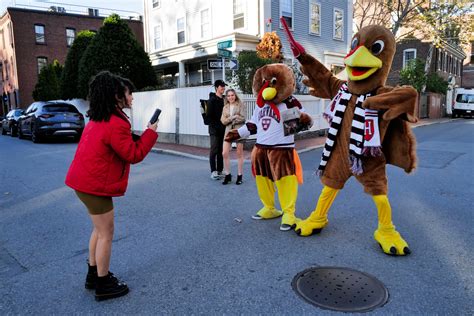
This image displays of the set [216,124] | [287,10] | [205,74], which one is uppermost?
[287,10]

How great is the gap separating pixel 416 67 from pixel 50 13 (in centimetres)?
2857

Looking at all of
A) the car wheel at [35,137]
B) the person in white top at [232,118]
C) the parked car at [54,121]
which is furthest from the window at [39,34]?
the person in white top at [232,118]

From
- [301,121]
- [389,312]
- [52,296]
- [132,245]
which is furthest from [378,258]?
[52,296]

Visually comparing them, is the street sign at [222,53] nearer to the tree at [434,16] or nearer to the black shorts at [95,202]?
the black shorts at [95,202]

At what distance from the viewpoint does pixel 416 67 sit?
2450cm

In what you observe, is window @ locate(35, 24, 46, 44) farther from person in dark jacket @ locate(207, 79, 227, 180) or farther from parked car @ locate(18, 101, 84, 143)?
person in dark jacket @ locate(207, 79, 227, 180)

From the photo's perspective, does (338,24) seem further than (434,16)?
Yes

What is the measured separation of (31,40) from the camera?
32281 mm

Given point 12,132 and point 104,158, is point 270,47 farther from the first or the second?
point 104,158

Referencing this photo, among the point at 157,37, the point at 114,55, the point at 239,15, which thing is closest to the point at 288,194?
the point at 114,55

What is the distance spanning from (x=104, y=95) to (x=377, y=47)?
2514 millimetres

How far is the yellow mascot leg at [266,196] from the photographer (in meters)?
4.77

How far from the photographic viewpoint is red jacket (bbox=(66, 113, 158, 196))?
9.01ft

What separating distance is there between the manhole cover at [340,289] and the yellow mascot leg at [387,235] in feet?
1.77
